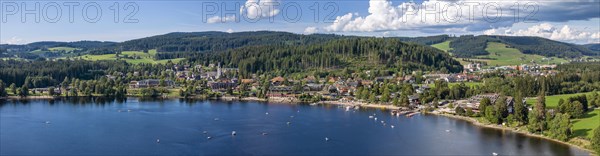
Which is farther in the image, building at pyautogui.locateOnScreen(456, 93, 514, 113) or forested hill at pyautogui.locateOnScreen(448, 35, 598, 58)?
forested hill at pyautogui.locateOnScreen(448, 35, 598, 58)

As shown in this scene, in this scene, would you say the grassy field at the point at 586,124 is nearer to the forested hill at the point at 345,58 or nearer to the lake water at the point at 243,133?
the lake water at the point at 243,133

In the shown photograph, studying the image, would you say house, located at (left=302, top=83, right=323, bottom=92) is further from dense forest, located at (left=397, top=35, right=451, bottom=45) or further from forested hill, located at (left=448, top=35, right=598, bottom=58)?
dense forest, located at (left=397, top=35, right=451, bottom=45)

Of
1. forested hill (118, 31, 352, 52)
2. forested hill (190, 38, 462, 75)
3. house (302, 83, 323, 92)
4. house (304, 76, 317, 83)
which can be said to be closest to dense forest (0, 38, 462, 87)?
forested hill (190, 38, 462, 75)

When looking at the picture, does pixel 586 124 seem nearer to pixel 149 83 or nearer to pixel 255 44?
pixel 149 83

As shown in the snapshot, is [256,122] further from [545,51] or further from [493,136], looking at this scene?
[545,51]

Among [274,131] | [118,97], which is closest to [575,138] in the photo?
[274,131]

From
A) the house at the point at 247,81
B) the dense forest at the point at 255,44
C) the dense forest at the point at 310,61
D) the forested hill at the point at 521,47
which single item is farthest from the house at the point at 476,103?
the dense forest at the point at 255,44

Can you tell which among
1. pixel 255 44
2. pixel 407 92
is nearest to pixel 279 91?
pixel 407 92
